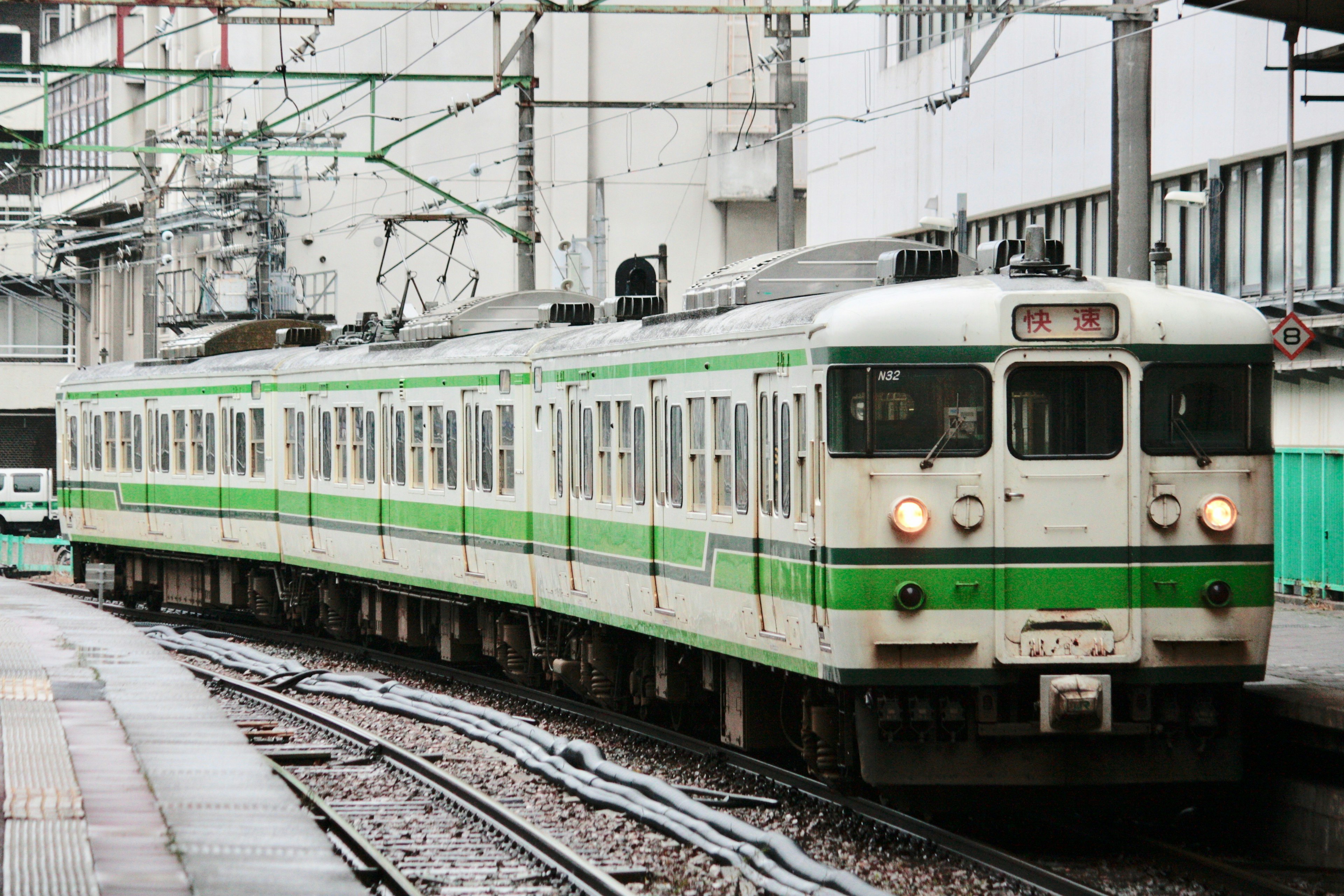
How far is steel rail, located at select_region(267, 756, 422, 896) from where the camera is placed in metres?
9.72

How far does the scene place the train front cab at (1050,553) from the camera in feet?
33.4

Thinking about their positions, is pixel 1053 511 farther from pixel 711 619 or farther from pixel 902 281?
pixel 711 619

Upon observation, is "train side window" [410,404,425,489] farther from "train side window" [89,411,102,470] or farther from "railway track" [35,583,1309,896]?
"train side window" [89,411,102,470]

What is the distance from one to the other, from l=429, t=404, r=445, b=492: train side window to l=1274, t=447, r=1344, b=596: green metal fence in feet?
26.3

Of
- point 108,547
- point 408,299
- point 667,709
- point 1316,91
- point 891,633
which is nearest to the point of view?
point 891,633

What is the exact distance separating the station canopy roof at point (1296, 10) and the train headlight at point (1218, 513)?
5.91 m

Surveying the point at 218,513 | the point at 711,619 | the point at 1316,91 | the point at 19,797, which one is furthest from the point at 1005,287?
the point at 218,513

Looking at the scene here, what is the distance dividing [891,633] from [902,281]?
2.51 metres

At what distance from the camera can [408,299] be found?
45.5 meters

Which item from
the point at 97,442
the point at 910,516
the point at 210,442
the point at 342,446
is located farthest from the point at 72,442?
the point at 910,516

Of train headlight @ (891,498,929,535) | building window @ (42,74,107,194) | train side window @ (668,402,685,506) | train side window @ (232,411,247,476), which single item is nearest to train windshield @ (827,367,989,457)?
train headlight @ (891,498,929,535)

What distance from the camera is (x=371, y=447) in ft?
65.3

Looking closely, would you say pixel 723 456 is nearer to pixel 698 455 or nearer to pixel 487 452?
pixel 698 455

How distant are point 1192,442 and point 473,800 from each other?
4494mm
